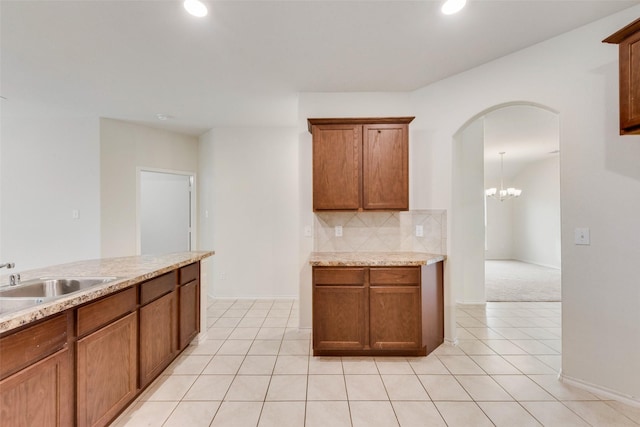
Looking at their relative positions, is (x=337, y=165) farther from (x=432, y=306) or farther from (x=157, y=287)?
(x=157, y=287)

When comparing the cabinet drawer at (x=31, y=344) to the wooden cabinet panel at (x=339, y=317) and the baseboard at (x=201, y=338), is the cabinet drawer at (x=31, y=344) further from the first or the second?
the wooden cabinet panel at (x=339, y=317)

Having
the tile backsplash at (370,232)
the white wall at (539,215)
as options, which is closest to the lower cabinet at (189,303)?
the tile backsplash at (370,232)

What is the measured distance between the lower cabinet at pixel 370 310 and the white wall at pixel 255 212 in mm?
1854

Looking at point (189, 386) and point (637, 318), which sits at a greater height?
point (637, 318)

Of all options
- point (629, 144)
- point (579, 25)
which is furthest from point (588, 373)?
point (579, 25)

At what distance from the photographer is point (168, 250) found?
17.7ft

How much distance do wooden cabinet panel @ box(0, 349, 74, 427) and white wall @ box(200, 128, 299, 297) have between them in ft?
9.77

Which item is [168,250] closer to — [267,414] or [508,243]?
[267,414]

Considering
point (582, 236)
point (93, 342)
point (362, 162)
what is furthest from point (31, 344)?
point (582, 236)

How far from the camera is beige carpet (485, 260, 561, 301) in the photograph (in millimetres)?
4535

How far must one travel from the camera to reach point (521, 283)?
545cm

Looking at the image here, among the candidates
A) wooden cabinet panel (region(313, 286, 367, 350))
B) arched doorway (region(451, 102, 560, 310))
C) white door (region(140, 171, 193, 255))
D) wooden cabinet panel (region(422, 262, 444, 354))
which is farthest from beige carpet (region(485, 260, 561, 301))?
white door (region(140, 171, 193, 255))

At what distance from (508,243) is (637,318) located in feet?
25.9

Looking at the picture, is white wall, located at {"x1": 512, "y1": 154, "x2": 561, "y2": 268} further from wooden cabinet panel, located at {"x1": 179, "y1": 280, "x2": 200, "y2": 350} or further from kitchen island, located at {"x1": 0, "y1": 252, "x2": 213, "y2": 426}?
kitchen island, located at {"x1": 0, "y1": 252, "x2": 213, "y2": 426}
